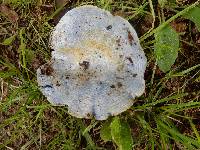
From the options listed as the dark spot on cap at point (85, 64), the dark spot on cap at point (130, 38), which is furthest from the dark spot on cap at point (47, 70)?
the dark spot on cap at point (130, 38)

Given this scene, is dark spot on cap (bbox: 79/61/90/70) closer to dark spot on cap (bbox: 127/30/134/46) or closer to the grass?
dark spot on cap (bbox: 127/30/134/46)

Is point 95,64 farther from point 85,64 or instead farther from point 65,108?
point 65,108

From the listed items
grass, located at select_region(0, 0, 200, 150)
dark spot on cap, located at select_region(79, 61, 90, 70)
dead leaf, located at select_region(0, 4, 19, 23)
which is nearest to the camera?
dark spot on cap, located at select_region(79, 61, 90, 70)

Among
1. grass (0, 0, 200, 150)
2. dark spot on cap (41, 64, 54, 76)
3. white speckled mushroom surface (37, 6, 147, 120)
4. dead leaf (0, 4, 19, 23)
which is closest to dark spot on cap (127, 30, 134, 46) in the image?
white speckled mushroom surface (37, 6, 147, 120)

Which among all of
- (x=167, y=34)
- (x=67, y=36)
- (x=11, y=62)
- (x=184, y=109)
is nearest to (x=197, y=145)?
(x=184, y=109)

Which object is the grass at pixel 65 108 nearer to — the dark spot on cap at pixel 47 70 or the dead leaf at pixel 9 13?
the dead leaf at pixel 9 13

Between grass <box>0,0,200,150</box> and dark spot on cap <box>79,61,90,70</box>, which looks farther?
grass <box>0,0,200,150</box>

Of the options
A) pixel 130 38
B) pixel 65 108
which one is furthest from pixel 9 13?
pixel 130 38
